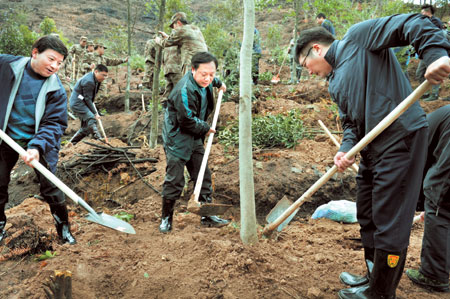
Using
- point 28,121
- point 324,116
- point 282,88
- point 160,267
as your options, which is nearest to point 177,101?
point 28,121

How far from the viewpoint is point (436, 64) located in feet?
5.33

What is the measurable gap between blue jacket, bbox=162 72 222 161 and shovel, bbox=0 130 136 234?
3.53 feet

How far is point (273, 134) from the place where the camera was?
5.96 meters

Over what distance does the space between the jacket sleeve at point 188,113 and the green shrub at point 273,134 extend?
2379 millimetres

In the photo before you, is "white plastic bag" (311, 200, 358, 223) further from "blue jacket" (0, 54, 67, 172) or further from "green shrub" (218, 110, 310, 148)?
"blue jacket" (0, 54, 67, 172)

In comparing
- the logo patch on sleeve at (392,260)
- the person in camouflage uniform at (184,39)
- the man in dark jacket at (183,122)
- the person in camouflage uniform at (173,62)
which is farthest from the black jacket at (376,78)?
the person in camouflage uniform at (173,62)

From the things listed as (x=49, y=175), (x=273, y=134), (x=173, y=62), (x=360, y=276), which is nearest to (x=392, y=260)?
(x=360, y=276)

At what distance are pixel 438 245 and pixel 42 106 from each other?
3.64 meters

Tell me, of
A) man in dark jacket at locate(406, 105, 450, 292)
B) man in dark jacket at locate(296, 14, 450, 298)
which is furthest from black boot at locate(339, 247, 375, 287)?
man in dark jacket at locate(406, 105, 450, 292)

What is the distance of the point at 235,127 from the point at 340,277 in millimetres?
4224

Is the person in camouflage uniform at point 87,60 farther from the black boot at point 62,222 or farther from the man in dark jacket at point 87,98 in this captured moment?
the black boot at point 62,222

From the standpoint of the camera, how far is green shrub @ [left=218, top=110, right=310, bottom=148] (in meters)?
5.95

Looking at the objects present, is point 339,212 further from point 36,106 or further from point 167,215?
point 36,106

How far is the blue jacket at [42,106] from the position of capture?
288 centimetres
